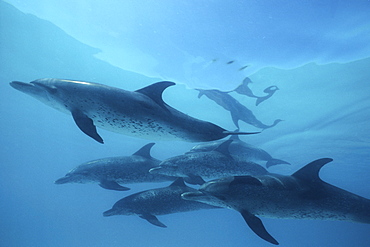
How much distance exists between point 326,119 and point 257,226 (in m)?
19.0

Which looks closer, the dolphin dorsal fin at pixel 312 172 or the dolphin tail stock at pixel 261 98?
the dolphin dorsal fin at pixel 312 172

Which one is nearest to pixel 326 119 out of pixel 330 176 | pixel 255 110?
pixel 255 110

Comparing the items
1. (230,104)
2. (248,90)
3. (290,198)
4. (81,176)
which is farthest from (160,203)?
(230,104)

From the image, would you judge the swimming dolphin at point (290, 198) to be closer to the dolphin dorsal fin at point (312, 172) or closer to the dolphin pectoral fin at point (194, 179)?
the dolphin dorsal fin at point (312, 172)

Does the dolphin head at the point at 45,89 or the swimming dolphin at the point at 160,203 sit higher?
the dolphin head at the point at 45,89

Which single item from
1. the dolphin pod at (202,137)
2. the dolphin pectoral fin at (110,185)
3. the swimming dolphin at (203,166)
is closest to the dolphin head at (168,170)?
the swimming dolphin at (203,166)

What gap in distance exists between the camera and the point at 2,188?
10006 centimetres

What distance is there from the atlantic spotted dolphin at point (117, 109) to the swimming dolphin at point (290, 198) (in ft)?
4.36

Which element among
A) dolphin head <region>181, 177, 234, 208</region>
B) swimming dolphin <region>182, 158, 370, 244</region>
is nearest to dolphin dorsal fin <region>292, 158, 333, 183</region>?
swimming dolphin <region>182, 158, 370, 244</region>

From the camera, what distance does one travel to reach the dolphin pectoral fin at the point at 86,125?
506 centimetres

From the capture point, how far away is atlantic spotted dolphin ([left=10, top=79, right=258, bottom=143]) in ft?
17.6

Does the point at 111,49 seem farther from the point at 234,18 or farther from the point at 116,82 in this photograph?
the point at 234,18

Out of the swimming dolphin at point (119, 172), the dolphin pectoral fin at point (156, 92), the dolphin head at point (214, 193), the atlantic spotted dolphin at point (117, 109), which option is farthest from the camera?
the swimming dolphin at point (119, 172)

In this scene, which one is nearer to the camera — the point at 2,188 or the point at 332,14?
the point at 332,14
